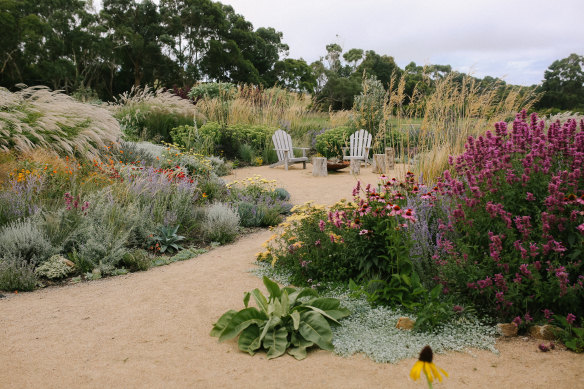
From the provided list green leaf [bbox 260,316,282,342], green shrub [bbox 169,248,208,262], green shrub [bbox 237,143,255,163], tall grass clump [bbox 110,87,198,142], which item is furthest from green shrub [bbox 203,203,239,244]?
tall grass clump [bbox 110,87,198,142]

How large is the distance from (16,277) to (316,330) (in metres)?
2.73

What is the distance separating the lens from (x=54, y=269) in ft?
13.1

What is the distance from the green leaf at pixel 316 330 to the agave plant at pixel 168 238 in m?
2.52

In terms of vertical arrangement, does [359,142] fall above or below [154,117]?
below

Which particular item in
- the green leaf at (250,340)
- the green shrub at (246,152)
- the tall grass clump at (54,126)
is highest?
the tall grass clump at (54,126)

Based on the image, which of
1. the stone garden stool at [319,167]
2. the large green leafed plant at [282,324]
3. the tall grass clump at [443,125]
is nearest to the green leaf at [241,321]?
the large green leafed plant at [282,324]

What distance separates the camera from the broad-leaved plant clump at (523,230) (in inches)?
97.2

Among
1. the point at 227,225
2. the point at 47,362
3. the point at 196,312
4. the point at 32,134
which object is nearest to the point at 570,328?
the point at 196,312

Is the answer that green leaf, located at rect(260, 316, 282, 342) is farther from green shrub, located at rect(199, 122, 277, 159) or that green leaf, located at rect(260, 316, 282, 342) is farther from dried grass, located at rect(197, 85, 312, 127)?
dried grass, located at rect(197, 85, 312, 127)

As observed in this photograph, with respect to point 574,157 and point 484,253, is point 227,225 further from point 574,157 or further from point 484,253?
point 574,157

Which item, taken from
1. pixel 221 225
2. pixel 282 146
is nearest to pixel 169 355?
pixel 221 225

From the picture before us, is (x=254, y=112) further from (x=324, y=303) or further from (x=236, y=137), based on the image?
(x=324, y=303)

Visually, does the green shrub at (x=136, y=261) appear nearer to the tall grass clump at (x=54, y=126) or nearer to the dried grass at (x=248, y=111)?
the tall grass clump at (x=54, y=126)

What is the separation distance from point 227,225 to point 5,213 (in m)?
2.27
